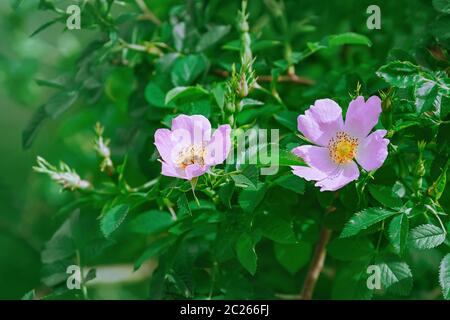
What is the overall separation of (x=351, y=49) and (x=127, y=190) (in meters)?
0.56

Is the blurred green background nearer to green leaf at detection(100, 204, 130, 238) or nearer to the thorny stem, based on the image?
the thorny stem

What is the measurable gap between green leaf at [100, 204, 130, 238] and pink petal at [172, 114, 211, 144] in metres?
0.11

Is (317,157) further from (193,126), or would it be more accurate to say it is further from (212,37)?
(212,37)

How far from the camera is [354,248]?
0.87 m

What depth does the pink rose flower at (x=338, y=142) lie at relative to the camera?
74 centimetres

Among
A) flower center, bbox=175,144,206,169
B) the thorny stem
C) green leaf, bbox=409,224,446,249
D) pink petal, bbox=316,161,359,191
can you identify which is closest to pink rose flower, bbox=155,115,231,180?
flower center, bbox=175,144,206,169

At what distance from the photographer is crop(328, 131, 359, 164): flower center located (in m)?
0.77

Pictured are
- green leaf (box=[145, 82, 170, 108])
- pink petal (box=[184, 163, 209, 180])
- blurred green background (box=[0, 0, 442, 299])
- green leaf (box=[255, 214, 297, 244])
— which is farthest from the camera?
blurred green background (box=[0, 0, 442, 299])

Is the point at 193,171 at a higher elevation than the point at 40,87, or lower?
lower

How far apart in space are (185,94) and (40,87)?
2.91 feet

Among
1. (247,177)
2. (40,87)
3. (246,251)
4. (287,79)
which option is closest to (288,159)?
(247,177)

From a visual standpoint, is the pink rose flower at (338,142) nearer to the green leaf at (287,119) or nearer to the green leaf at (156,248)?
the green leaf at (287,119)
